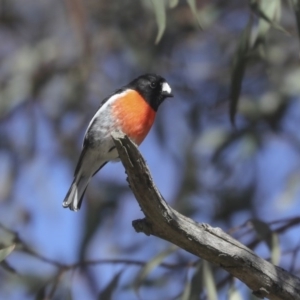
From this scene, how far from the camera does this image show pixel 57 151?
4.31m

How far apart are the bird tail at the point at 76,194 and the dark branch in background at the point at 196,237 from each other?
0.68 meters

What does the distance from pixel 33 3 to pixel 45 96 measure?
0.86 meters

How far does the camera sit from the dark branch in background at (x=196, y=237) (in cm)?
187

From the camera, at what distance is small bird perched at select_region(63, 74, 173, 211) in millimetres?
2660

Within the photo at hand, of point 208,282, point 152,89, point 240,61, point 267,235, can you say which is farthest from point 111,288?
point 240,61

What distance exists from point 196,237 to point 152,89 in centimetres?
99

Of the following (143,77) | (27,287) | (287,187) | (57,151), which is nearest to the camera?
(143,77)

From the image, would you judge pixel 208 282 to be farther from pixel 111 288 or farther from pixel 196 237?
pixel 196 237

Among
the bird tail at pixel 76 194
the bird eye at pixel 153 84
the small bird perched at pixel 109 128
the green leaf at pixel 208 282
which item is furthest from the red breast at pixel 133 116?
the green leaf at pixel 208 282

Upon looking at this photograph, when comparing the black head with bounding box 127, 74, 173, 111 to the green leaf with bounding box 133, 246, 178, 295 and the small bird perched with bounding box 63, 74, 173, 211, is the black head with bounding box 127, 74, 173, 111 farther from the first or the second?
the green leaf with bounding box 133, 246, 178, 295

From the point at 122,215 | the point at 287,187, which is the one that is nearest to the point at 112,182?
the point at 122,215

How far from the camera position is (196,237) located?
197 cm

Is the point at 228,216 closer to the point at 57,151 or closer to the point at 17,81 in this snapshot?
the point at 57,151

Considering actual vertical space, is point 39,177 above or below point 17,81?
below
